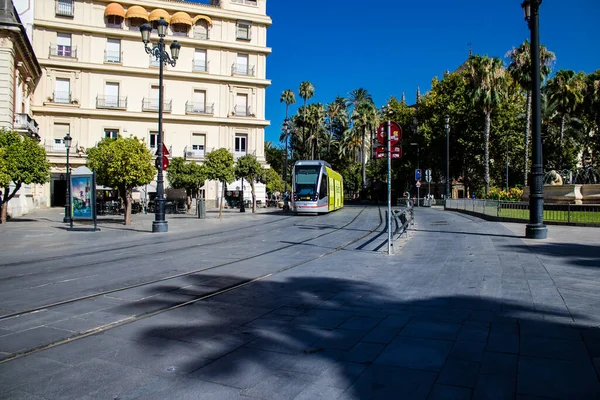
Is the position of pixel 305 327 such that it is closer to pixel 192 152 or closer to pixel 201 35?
pixel 192 152

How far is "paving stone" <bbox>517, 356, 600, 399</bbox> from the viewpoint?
136 inches

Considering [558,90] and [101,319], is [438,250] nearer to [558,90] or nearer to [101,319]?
[101,319]

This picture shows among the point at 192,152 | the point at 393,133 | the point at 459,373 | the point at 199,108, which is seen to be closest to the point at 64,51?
the point at 199,108

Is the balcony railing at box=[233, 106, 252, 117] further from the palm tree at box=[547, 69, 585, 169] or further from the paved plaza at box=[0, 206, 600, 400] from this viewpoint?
the paved plaza at box=[0, 206, 600, 400]

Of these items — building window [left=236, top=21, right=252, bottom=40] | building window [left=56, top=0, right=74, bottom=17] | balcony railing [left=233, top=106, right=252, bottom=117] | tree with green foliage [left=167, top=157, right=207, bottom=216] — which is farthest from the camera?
balcony railing [left=233, top=106, right=252, bottom=117]

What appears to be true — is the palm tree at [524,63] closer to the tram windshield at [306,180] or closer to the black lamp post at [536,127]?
the tram windshield at [306,180]

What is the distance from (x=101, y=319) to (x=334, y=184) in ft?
92.5

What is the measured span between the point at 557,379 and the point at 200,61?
48012 millimetres

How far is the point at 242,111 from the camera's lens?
4862 cm

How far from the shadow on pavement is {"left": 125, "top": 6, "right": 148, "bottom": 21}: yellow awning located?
1730 inches

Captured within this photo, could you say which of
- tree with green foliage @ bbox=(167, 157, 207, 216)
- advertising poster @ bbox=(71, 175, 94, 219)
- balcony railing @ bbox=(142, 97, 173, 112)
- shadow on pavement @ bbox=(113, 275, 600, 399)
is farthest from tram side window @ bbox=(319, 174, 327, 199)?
balcony railing @ bbox=(142, 97, 173, 112)

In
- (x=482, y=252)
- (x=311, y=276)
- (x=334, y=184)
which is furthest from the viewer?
(x=334, y=184)

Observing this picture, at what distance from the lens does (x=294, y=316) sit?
582 centimetres

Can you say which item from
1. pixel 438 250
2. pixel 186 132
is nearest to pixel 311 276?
pixel 438 250
